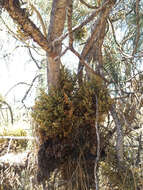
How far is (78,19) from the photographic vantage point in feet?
4.76

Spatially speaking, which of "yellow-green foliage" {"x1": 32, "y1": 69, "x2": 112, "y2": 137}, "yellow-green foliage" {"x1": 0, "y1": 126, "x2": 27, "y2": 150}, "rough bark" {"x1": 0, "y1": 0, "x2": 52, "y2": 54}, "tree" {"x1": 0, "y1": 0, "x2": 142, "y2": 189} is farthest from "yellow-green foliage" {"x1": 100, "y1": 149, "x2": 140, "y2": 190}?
"yellow-green foliage" {"x1": 0, "y1": 126, "x2": 27, "y2": 150}

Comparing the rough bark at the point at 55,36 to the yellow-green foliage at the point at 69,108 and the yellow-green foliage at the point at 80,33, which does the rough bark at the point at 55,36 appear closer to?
the yellow-green foliage at the point at 69,108

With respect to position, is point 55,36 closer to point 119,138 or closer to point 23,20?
point 23,20

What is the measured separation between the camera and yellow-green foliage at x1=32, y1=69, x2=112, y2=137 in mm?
952

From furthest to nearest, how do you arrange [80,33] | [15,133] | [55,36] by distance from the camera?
1. [15,133]
2. [80,33]
3. [55,36]

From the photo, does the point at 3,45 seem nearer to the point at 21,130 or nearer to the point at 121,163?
the point at 21,130

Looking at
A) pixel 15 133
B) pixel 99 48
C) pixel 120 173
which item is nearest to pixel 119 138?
pixel 120 173

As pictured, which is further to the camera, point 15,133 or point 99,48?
point 15,133

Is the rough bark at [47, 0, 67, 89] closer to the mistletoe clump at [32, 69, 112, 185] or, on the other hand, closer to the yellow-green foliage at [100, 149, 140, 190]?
the mistletoe clump at [32, 69, 112, 185]

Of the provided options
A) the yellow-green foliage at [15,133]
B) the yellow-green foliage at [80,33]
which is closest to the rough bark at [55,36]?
the yellow-green foliage at [80,33]

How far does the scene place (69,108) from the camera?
955mm

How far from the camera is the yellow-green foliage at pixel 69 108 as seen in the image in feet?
3.12

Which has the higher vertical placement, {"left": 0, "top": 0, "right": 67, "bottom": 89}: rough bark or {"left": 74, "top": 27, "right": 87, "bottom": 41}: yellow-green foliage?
{"left": 74, "top": 27, "right": 87, "bottom": 41}: yellow-green foliage

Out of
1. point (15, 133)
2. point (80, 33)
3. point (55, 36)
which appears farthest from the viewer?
point (15, 133)
